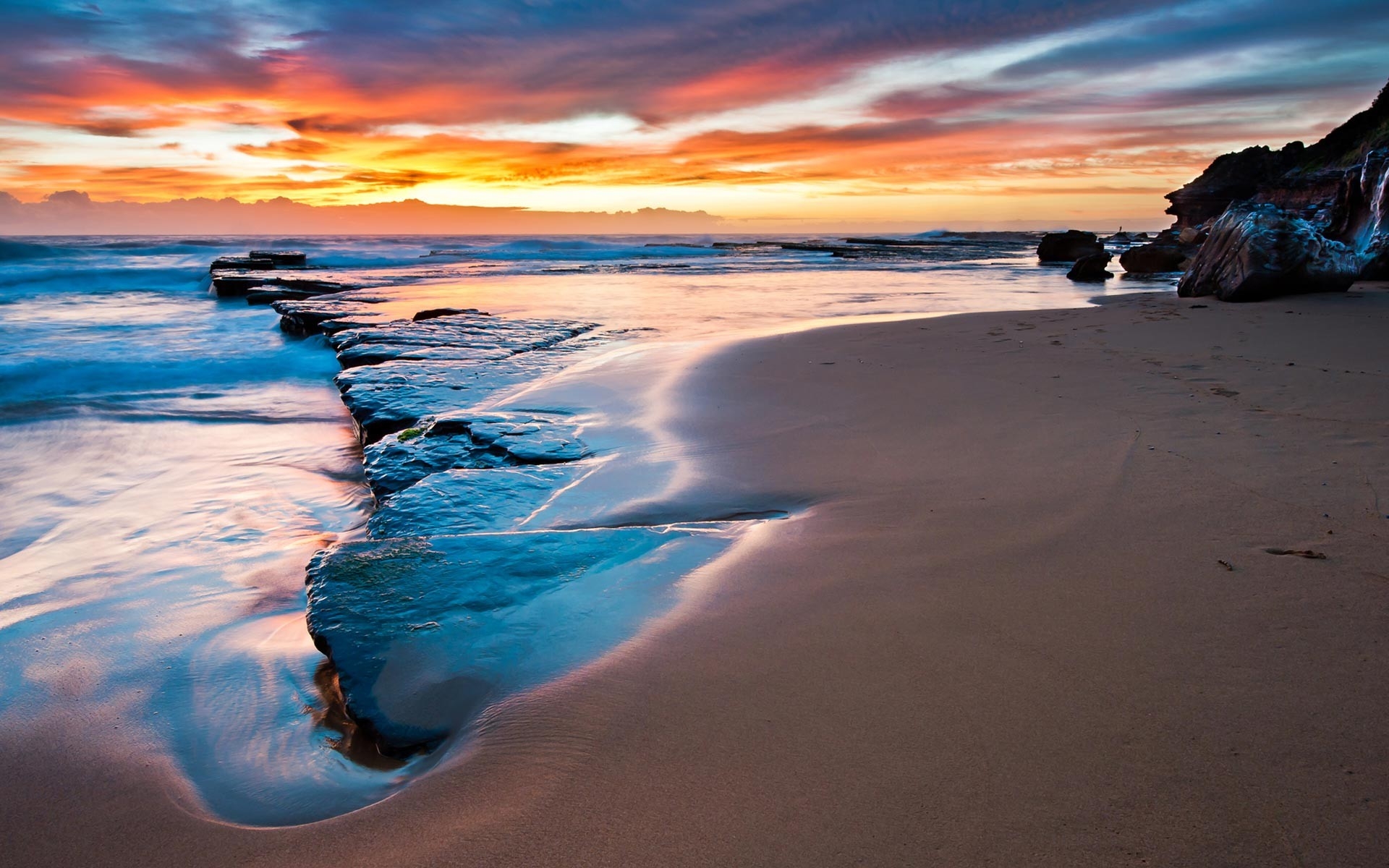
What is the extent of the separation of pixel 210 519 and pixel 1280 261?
8947 millimetres

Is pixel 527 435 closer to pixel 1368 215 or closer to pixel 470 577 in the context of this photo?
pixel 470 577

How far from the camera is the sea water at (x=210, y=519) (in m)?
1.66

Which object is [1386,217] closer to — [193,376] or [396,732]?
[396,732]

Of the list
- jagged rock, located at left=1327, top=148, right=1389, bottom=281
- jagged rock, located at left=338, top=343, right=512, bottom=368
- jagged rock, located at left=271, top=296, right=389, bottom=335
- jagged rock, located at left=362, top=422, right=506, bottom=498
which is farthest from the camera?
jagged rock, located at left=271, top=296, right=389, bottom=335

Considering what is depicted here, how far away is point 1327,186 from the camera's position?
19.8 metres

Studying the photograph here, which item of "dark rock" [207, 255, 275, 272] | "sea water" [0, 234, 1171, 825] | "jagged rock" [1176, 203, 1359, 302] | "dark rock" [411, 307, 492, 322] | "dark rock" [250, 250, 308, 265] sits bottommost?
"sea water" [0, 234, 1171, 825]

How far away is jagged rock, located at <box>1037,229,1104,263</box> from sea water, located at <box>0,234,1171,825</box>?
11170 millimetres

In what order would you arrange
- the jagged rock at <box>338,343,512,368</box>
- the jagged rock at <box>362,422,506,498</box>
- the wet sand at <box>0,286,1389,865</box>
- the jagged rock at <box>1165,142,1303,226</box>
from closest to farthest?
the wet sand at <box>0,286,1389,865</box>, the jagged rock at <box>362,422,506,498</box>, the jagged rock at <box>338,343,512,368</box>, the jagged rock at <box>1165,142,1303,226</box>

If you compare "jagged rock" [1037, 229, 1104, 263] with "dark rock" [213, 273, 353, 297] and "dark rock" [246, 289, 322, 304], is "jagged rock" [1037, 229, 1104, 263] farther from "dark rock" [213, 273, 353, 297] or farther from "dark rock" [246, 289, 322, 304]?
"dark rock" [246, 289, 322, 304]

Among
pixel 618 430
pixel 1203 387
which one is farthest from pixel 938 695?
pixel 1203 387

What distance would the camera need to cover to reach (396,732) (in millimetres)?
1488

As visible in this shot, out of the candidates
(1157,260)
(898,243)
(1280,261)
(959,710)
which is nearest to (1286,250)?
(1280,261)

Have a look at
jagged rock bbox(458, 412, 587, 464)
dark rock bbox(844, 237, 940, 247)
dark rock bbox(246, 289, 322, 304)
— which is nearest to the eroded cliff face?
jagged rock bbox(458, 412, 587, 464)

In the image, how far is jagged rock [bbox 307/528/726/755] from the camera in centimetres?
157
